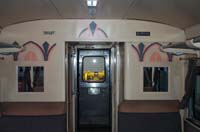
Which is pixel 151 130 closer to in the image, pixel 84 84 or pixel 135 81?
pixel 135 81

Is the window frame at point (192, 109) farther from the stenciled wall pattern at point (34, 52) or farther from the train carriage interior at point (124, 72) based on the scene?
the stenciled wall pattern at point (34, 52)

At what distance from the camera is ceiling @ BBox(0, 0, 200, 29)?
314 centimetres

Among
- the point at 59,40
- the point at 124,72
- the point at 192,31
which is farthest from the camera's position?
the point at 124,72

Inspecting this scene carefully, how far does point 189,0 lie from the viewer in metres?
2.91

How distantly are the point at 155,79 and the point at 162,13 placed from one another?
115 cm

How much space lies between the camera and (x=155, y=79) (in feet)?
14.6

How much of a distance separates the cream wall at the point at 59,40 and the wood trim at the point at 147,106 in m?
0.09

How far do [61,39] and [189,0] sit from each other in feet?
6.71

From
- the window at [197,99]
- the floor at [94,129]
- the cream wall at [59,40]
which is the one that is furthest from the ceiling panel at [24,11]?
the floor at [94,129]

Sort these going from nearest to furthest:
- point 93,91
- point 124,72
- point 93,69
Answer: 1. point 124,72
2. point 93,69
3. point 93,91

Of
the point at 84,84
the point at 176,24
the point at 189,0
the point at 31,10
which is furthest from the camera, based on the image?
the point at 84,84

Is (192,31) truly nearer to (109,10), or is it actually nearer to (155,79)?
(155,79)

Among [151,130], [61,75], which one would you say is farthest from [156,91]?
[61,75]

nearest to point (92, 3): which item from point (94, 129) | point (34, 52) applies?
point (34, 52)
